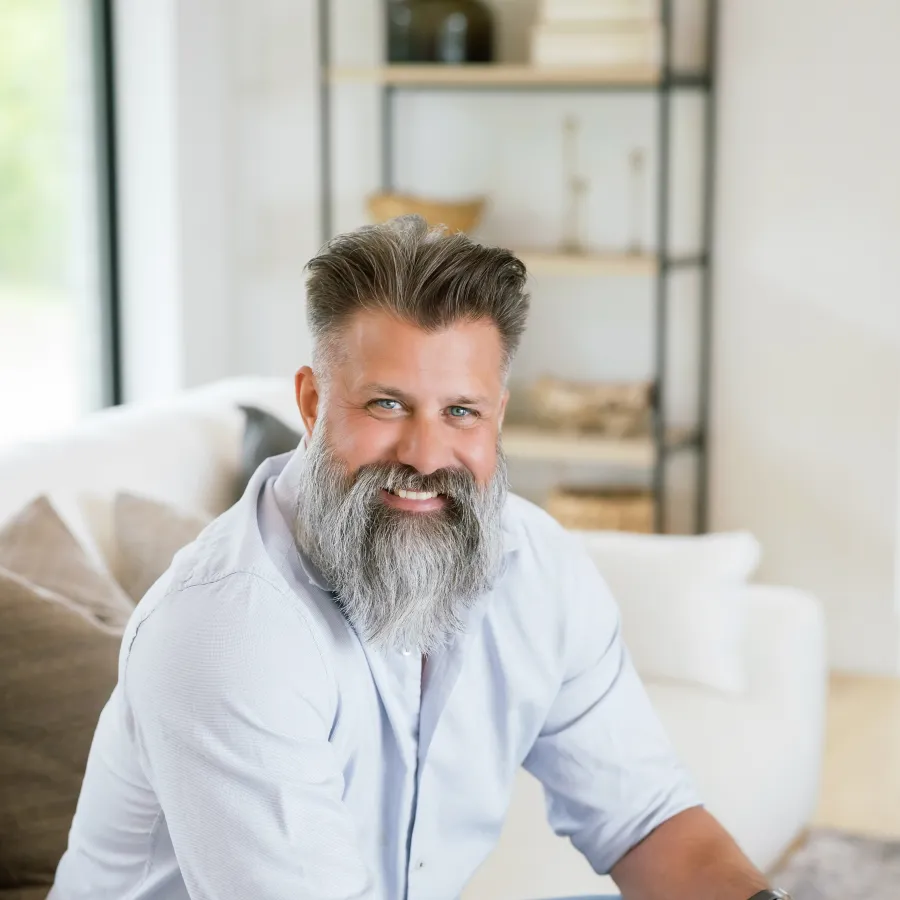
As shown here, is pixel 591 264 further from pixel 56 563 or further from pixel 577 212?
pixel 56 563

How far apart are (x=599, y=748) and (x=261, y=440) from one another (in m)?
1.08

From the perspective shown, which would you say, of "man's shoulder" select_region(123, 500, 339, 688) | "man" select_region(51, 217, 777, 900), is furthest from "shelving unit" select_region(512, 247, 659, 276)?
"man's shoulder" select_region(123, 500, 339, 688)

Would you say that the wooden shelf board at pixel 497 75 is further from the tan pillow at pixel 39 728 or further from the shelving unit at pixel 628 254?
the tan pillow at pixel 39 728

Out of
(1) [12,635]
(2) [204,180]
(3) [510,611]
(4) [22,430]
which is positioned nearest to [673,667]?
(3) [510,611]

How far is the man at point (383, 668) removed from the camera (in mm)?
1162

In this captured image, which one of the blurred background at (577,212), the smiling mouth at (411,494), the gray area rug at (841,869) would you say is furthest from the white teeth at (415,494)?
the blurred background at (577,212)

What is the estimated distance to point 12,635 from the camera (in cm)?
153

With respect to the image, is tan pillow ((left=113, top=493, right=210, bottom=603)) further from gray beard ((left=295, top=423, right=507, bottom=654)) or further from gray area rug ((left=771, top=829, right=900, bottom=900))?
gray area rug ((left=771, top=829, right=900, bottom=900))

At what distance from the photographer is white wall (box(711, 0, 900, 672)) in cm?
346

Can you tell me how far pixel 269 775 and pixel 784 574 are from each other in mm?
2773

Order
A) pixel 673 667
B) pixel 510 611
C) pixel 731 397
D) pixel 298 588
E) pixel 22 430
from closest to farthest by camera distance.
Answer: pixel 298 588, pixel 510 611, pixel 673 667, pixel 22 430, pixel 731 397

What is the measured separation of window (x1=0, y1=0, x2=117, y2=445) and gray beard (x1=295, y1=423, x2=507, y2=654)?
7.01ft

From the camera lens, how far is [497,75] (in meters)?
3.53

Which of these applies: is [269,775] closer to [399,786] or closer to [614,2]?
[399,786]
